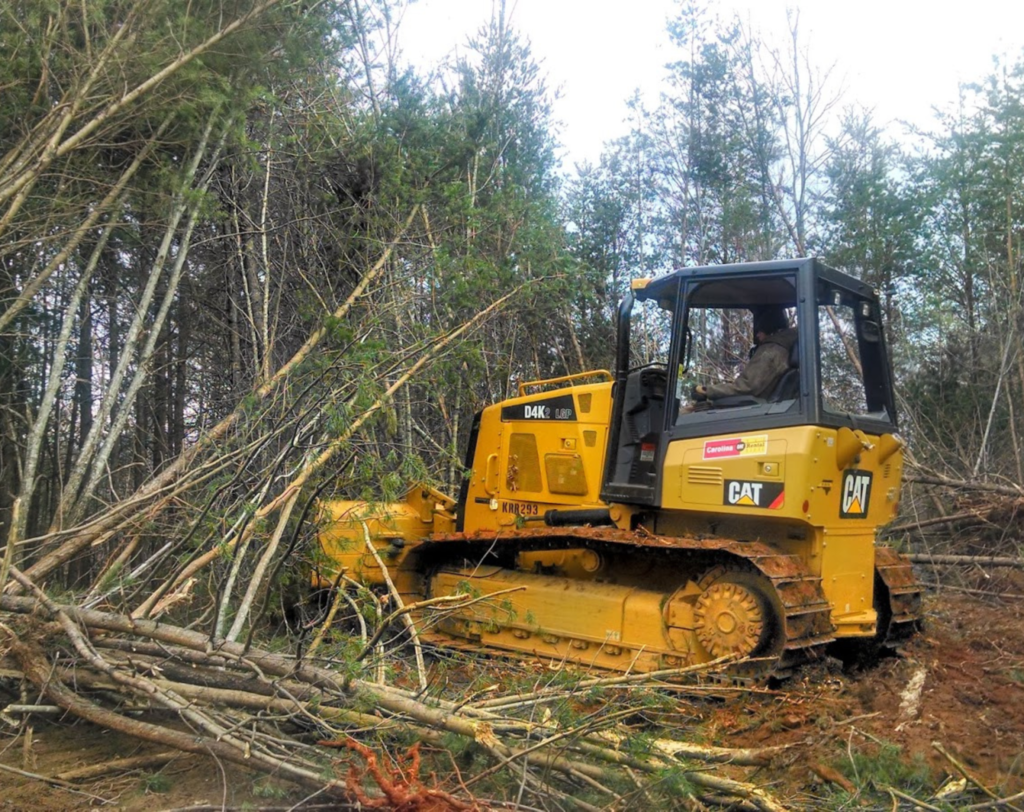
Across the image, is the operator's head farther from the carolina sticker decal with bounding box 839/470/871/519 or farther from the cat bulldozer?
the carolina sticker decal with bounding box 839/470/871/519

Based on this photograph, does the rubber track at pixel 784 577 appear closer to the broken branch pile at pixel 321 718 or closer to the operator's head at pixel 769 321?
the broken branch pile at pixel 321 718

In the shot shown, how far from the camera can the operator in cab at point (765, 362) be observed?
5.55m

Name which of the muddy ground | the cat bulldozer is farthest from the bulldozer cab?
the muddy ground

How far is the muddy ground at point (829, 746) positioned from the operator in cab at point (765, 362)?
69.3 inches

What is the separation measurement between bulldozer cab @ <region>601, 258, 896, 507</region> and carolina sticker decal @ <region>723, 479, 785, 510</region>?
24 centimetres

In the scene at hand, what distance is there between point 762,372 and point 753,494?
81cm

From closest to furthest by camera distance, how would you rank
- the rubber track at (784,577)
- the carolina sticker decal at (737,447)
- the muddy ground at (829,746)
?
the muddy ground at (829,746), the rubber track at (784,577), the carolina sticker decal at (737,447)

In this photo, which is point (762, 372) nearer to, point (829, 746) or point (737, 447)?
point (737, 447)

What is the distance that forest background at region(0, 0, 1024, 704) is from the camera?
5793 mm

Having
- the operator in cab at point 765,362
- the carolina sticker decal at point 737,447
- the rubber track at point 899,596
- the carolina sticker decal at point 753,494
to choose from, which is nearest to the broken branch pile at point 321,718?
the carolina sticker decal at point 753,494

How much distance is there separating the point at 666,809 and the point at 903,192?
56.6 ft

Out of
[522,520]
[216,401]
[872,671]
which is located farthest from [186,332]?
[872,671]

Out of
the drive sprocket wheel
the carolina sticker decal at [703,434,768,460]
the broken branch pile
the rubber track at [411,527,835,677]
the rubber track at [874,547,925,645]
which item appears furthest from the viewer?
the rubber track at [874,547,925,645]

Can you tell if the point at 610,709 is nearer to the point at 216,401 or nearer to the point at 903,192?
the point at 216,401
